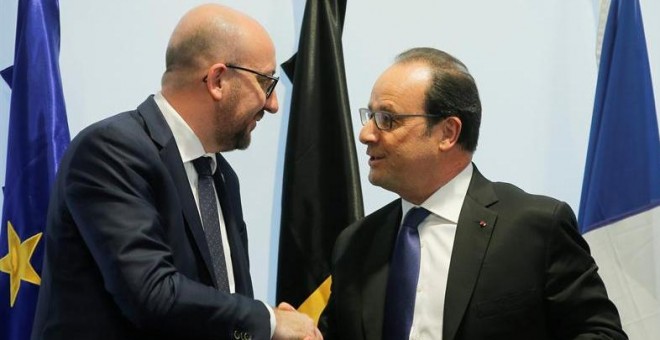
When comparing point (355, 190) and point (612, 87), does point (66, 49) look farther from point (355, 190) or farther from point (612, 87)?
point (612, 87)

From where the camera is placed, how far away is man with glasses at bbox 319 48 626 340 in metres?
2.56

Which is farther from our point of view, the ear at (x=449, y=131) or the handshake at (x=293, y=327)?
the ear at (x=449, y=131)

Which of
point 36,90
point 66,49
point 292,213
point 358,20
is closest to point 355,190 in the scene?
point 292,213

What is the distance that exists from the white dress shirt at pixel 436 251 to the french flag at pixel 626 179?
1.05 meters

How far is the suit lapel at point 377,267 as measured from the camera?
273cm

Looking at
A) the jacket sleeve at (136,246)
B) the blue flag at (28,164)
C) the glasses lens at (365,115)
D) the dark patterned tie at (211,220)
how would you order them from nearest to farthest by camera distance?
the jacket sleeve at (136,246) → the dark patterned tie at (211,220) → the glasses lens at (365,115) → the blue flag at (28,164)

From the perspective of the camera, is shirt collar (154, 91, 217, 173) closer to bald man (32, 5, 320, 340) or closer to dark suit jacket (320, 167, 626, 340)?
bald man (32, 5, 320, 340)

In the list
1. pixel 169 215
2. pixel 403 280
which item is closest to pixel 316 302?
pixel 403 280

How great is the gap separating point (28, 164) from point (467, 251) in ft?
6.44

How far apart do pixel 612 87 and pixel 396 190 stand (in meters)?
1.35

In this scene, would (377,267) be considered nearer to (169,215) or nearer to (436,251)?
(436,251)

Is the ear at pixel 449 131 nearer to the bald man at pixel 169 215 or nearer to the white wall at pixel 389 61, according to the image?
the bald man at pixel 169 215

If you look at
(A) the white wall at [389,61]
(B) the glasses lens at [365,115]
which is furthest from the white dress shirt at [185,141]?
(A) the white wall at [389,61]

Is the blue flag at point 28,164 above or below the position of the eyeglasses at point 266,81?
below
